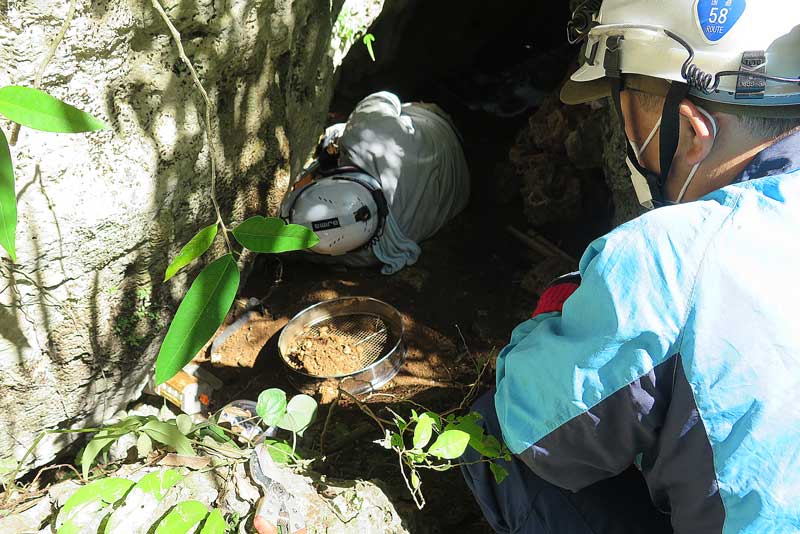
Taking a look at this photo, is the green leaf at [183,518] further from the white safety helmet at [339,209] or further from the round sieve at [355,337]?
the white safety helmet at [339,209]

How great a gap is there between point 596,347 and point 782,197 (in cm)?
46

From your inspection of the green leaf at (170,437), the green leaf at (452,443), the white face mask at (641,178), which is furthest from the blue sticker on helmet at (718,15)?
the green leaf at (170,437)

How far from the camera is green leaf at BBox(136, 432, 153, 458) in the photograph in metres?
2.04

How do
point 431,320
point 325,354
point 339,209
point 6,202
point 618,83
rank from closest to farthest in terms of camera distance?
point 6,202 < point 618,83 < point 325,354 < point 431,320 < point 339,209

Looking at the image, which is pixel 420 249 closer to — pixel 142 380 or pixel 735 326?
pixel 142 380

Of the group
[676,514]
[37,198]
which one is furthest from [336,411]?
[676,514]

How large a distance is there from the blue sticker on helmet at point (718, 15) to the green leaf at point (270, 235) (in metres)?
1.02

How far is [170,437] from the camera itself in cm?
205

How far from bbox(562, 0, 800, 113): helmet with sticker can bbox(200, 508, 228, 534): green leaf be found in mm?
1619

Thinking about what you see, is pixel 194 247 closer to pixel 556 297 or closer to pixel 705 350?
pixel 556 297

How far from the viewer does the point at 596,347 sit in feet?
4.09

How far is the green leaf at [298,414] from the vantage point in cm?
211

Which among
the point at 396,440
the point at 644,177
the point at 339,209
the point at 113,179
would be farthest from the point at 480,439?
the point at 339,209

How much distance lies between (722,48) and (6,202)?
1610 mm
